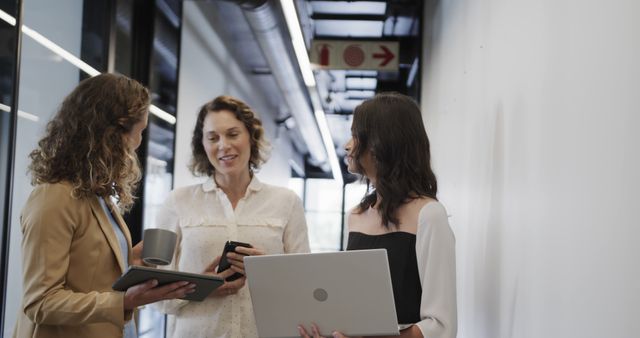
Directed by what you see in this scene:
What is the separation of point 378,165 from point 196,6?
4.62 m

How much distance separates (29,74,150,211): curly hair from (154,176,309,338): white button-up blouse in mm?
593

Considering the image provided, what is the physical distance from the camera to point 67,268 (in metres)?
1.96

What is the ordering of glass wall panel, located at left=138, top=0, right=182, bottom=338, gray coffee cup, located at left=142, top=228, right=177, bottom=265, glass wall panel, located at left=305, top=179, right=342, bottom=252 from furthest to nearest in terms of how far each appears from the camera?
glass wall panel, located at left=305, top=179, right=342, bottom=252, glass wall panel, located at left=138, top=0, right=182, bottom=338, gray coffee cup, located at left=142, top=228, right=177, bottom=265

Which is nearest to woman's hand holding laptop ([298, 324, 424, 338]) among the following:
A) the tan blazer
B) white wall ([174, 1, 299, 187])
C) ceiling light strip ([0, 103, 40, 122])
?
the tan blazer

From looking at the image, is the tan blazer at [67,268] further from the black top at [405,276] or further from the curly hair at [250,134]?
the curly hair at [250,134]

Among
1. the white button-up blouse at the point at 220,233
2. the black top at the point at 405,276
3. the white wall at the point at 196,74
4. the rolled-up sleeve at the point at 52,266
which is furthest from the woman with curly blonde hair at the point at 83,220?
the white wall at the point at 196,74

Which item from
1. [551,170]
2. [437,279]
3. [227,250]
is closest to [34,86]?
[227,250]

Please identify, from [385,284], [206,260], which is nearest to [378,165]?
[385,284]

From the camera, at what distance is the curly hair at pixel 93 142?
2.01m

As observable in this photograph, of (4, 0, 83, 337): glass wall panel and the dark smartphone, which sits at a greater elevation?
(4, 0, 83, 337): glass wall panel

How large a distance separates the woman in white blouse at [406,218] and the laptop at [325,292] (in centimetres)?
6

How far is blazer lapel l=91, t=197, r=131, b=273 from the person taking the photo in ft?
6.70

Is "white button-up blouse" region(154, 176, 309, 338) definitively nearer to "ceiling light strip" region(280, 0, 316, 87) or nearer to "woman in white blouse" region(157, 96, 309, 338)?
"woman in white blouse" region(157, 96, 309, 338)

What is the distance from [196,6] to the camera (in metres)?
6.43
